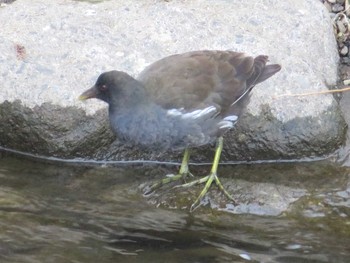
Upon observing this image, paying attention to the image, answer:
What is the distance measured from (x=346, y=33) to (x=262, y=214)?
7.35 feet

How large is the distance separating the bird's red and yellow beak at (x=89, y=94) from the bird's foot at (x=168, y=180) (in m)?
0.72

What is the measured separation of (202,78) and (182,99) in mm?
222

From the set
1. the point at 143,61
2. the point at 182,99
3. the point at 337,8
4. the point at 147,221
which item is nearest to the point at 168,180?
the point at 147,221

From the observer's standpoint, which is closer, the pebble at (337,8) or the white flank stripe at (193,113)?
the white flank stripe at (193,113)

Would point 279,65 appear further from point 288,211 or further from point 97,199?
point 97,199

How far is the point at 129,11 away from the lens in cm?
679

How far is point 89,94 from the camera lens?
569 centimetres

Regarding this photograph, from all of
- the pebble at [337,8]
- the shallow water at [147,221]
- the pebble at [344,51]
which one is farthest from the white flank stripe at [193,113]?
the pebble at [337,8]

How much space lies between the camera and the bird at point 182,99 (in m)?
5.58

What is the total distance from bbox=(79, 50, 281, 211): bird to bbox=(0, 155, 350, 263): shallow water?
21cm

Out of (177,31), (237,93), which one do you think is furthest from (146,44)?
(237,93)

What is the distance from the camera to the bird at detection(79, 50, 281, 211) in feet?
18.3

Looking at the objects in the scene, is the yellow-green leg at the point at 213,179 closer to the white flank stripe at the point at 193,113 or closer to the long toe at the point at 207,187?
the long toe at the point at 207,187

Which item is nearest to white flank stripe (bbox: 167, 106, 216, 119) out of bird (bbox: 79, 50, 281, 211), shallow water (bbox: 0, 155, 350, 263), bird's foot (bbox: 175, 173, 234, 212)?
bird (bbox: 79, 50, 281, 211)
